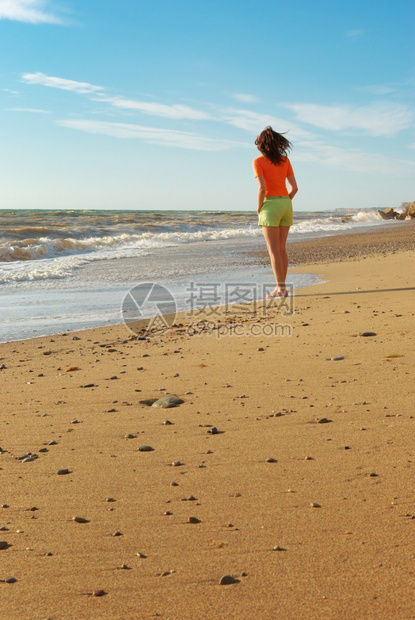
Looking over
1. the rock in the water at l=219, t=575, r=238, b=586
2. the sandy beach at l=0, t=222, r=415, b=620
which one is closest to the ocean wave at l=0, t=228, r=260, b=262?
the sandy beach at l=0, t=222, r=415, b=620

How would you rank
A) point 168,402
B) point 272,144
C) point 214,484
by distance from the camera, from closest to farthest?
point 214,484 < point 168,402 < point 272,144

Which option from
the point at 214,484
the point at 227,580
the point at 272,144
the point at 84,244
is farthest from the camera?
the point at 84,244

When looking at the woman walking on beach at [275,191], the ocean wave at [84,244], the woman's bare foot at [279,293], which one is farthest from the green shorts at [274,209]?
the ocean wave at [84,244]

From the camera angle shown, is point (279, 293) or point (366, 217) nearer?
point (279, 293)

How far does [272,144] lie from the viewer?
24.3 ft

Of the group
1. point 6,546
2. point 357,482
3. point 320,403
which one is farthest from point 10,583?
point 320,403

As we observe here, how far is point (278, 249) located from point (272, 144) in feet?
4.16

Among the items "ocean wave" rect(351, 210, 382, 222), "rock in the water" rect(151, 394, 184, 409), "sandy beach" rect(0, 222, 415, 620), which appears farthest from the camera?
"ocean wave" rect(351, 210, 382, 222)

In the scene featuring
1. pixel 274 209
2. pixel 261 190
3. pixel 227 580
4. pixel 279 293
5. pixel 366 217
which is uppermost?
pixel 366 217

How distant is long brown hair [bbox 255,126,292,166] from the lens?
739 centimetres

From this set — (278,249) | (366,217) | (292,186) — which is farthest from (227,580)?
(366,217)

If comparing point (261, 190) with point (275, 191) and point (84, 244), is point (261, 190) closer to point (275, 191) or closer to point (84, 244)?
point (275, 191)

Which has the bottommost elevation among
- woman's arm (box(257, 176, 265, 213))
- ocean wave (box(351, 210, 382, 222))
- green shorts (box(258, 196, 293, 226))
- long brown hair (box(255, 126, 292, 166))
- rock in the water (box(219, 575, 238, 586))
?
rock in the water (box(219, 575, 238, 586))

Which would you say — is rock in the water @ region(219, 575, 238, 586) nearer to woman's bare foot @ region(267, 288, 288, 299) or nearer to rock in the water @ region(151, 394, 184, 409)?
rock in the water @ region(151, 394, 184, 409)
